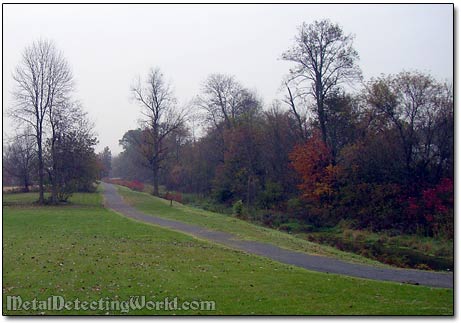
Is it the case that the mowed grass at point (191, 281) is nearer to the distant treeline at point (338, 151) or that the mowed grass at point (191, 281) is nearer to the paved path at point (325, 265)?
the paved path at point (325, 265)

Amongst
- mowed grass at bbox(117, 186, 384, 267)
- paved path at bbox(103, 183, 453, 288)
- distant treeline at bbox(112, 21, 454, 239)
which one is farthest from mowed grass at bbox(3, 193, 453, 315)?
distant treeline at bbox(112, 21, 454, 239)

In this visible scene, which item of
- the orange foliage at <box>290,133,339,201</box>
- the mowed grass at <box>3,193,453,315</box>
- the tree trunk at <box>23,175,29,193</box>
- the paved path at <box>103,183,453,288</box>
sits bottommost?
the paved path at <box>103,183,453,288</box>

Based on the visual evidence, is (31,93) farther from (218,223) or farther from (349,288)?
(349,288)

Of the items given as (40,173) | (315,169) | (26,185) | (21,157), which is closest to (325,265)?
A: (315,169)

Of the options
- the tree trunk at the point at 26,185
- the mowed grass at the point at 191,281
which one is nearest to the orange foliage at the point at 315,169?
the mowed grass at the point at 191,281

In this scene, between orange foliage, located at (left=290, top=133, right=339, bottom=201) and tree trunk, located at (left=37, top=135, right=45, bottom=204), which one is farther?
orange foliage, located at (left=290, top=133, right=339, bottom=201)

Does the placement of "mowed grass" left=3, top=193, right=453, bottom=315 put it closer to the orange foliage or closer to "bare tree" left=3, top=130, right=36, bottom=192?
"bare tree" left=3, top=130, right=36, bottom=192

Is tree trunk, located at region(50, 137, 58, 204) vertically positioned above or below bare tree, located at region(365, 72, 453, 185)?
below

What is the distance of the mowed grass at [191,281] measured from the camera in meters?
10.2

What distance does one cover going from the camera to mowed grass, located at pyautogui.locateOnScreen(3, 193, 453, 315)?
10.2 metres

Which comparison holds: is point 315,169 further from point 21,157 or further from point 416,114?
point 21,157

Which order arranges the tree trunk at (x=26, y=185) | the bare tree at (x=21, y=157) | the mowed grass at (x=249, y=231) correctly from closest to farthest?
the mowed grass at (x=249, y=231) < the bare tree at (x=21, y=157) < the tree trunk at (x=26, y=185)

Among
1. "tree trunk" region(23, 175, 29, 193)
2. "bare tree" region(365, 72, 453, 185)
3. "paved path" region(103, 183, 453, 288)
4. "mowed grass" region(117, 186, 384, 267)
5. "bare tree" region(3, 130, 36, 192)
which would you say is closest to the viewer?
"paved path" region(103, 183, 453, 288)

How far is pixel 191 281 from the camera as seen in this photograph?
12219mm
